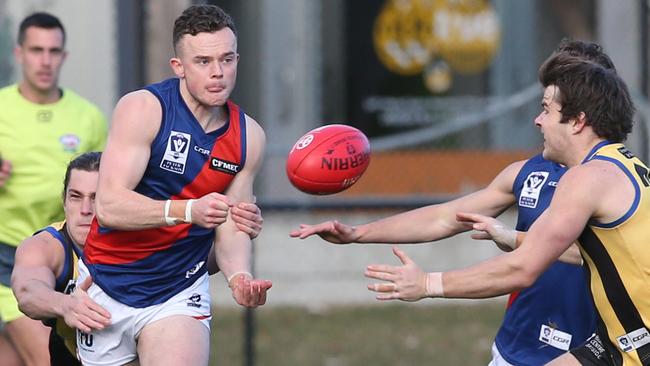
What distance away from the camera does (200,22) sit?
5562mm

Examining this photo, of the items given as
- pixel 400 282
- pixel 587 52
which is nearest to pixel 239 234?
pixel 400 282

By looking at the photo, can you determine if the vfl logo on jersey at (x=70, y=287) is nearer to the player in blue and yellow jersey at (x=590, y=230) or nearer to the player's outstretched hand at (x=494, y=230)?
the player in blue and yellow jersey at (x=590, y=230)

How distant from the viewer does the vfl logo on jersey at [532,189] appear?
594 cm

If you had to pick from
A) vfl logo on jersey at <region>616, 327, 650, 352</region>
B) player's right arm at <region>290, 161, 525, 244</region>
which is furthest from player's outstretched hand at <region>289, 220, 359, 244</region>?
vfl logo on jersey at <region>616, 327, 650, 352</region>

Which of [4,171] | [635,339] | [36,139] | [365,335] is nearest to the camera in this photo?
[635,339]

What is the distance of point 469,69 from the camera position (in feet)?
39.5

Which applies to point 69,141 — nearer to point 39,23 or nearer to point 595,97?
point 39,23

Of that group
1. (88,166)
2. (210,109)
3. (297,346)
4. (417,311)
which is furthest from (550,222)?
(417,311)

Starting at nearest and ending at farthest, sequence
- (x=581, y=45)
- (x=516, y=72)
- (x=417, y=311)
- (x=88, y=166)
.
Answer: (x=581, y=45), (x=88, y=166), (x=417, y=311), (x=516, y=72)

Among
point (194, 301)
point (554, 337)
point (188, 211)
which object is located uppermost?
point (188, 211)

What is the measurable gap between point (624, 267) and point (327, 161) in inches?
56.6

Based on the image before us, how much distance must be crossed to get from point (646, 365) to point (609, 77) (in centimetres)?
116

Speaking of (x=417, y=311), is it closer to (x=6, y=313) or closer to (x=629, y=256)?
(x=6, y=313)

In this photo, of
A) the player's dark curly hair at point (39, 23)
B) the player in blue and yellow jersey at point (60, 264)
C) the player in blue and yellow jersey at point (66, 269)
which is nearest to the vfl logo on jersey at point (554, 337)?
the player in blue and yellow jersey at point (66, 269)
